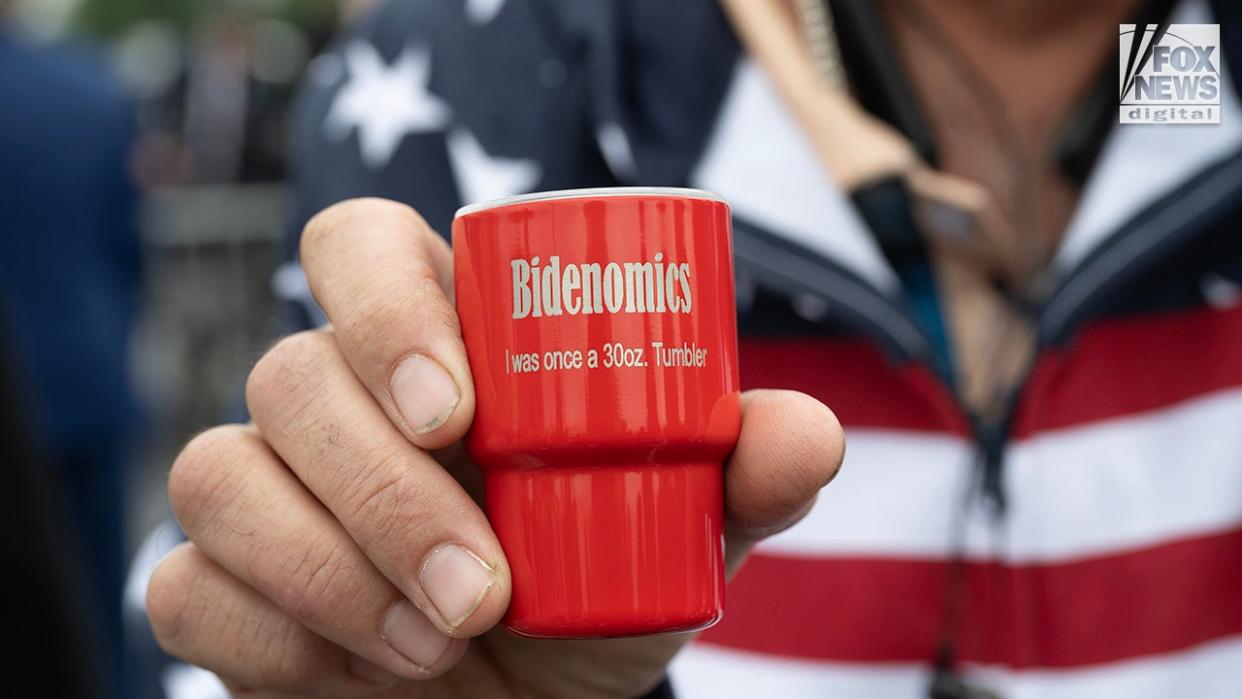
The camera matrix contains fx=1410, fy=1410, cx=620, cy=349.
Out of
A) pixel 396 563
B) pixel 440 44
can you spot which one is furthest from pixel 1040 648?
pixel 440 44

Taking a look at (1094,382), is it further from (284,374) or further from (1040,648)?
(284,374)

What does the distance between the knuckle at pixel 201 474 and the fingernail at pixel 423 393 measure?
0.66ft

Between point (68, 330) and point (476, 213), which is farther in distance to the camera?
point (68, 330)

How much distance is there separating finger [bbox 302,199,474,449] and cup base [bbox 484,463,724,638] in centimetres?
9

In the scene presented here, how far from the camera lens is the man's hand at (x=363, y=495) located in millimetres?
1138

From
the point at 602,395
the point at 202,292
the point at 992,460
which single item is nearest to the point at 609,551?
the point at 602,395

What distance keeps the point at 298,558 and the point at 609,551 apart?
275 mm

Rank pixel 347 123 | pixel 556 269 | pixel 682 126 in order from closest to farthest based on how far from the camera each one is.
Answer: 1. pixel 556 269
2. pixel 682 126
3. pixel 347 123

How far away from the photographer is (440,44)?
6.50 ft

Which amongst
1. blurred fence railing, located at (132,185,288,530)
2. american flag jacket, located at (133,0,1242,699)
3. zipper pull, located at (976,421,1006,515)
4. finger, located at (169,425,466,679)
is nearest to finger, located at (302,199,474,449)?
finger, located at (169,425,466,679)

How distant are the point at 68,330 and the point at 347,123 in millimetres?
2606

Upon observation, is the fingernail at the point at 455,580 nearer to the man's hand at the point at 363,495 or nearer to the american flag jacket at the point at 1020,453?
the man's hand at the point at 363,495

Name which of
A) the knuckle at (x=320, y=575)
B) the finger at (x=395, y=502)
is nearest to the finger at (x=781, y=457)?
the finger at (x=395, y=502)

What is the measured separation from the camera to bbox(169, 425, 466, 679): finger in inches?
46.9
